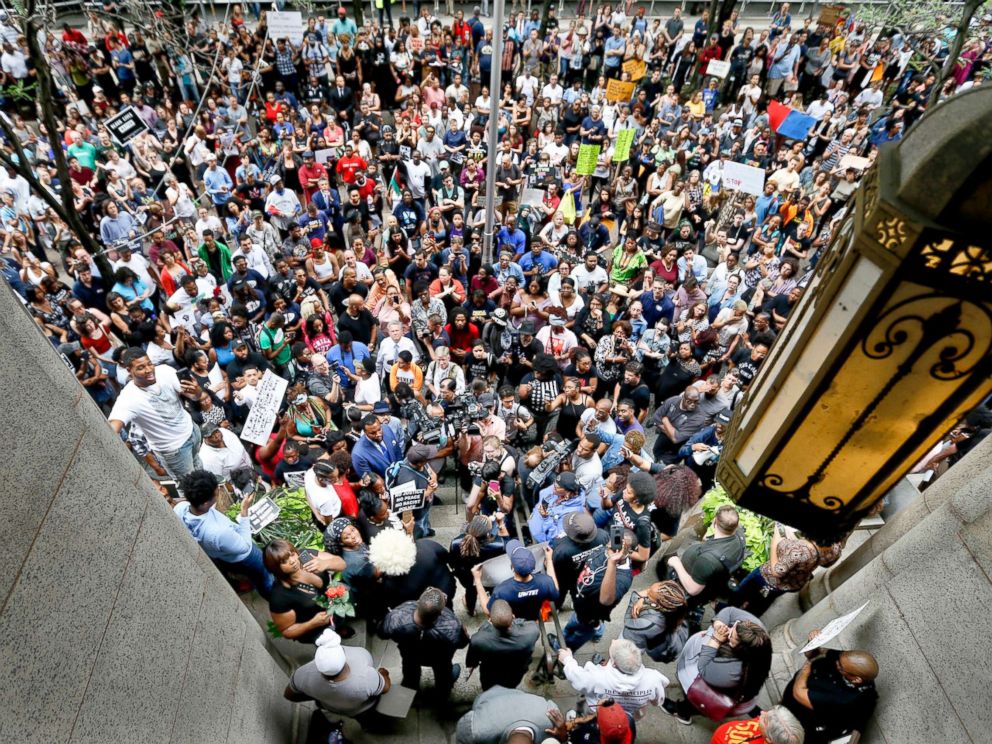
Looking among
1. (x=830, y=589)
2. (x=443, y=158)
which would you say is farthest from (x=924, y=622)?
(x=443, y=158)

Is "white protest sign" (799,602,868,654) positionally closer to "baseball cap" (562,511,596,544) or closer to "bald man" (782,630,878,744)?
"bald man" (782,630,878,744)

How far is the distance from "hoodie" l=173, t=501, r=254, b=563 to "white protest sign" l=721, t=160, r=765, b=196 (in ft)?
30.8

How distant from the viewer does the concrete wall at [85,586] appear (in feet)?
6.77

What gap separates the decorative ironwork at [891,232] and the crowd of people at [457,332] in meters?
0.44

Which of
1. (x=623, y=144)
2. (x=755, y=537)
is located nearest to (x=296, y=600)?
(x=755, y=537)

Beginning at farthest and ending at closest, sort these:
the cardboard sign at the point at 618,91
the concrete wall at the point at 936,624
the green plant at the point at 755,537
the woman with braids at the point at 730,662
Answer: the cardboard sign at the point at 618,91, the green plant at the point at 755,537, the woman with braids at the point at 730,662, the concrete wall at the point at 936,624

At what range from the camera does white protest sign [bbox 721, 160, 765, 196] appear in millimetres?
9766

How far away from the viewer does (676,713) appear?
4.86 meters

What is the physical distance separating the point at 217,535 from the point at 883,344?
4.62 m

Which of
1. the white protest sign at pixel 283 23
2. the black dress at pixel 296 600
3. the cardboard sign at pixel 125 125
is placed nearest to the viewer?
the black dress at pixel 296 600

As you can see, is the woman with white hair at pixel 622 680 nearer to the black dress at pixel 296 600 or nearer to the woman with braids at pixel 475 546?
the woman with braids at pixel 475 546

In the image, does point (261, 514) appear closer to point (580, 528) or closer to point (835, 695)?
point (580, 528)

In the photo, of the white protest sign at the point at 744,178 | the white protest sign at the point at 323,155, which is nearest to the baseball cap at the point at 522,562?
the white protest sign at the point at 744,178

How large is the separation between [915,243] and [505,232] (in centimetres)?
848
